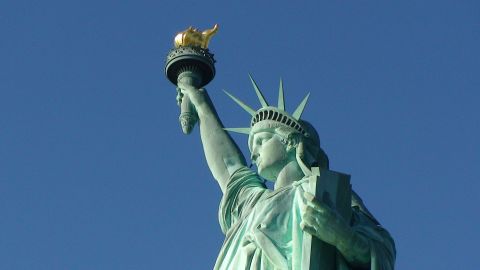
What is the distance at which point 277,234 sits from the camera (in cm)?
1481

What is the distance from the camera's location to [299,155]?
15.6m

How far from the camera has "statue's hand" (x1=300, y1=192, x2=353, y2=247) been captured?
14.0 m

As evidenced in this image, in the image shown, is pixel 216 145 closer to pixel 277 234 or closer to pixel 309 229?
pixel 277 234

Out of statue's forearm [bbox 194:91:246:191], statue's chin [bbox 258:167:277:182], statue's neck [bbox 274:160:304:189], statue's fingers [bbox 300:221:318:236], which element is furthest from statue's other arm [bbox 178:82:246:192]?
statue's fingers [bbox 300:221:318:236]

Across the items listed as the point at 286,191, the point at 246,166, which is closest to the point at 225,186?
the point at 246,166

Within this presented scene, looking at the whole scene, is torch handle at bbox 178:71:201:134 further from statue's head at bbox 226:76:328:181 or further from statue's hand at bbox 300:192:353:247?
statue's hand at bbox 300:192:353:247

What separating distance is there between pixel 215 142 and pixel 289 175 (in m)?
1.85

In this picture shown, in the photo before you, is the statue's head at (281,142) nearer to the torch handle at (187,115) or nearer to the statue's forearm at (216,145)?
the statue's forearm at (216,145)

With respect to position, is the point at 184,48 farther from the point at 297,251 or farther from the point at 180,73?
the point at 297,251

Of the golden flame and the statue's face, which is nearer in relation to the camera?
the statue's face

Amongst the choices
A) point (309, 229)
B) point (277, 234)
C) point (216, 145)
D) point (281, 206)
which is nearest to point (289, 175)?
point (281, 206)

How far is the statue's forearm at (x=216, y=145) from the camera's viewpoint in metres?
17.0

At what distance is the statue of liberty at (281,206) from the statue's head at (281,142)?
0.01 metres

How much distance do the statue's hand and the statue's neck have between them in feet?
5.04
